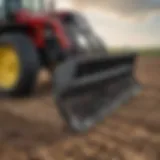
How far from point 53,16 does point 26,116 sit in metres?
0.57

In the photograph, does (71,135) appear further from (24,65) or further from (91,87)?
(24,65)

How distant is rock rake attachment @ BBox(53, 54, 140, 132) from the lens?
3.17ft

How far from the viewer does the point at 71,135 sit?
38.0 inches

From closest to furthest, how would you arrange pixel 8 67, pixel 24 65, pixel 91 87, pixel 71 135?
pixel 71 135, pixel 91 87, pixel 24 65, pixel 8 67

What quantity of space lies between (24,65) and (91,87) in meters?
0.31

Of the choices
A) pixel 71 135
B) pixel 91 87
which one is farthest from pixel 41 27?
pixel 71 135

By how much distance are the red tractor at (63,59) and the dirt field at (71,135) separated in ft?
0.22

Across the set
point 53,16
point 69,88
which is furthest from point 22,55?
point 69,88

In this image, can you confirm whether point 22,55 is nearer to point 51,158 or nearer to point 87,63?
point 87,63

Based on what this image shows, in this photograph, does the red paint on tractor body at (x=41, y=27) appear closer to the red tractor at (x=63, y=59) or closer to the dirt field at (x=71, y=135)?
the red tractor at (x=63, y=59)

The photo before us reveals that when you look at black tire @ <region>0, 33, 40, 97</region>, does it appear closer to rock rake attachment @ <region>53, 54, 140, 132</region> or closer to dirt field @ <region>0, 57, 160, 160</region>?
dirt field @ <region>0, 57, 160, 160</region>

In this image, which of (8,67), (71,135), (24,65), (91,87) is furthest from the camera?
(8,67)

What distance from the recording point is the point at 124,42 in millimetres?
2826

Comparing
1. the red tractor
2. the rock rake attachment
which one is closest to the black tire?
the red tractor
